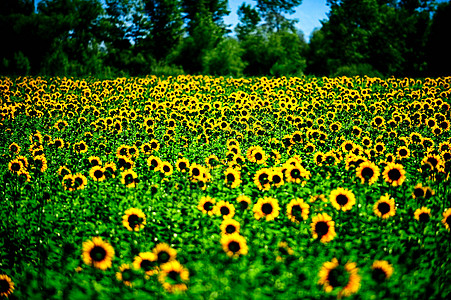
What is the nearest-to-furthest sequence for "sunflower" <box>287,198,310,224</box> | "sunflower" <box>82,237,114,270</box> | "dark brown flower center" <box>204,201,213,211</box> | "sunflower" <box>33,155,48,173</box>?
"sunflower" <box>82,237,114,270</box> < "sunflower" <box>287,198,310,224</box> < "dark brown flower center" <box>204,201,213,211</box> < "sunflower" <box>33,155,48,173</box>

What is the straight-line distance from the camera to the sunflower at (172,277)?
7.95ft

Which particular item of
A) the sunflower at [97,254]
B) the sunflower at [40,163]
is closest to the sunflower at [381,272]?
the sunflower at [97,254]

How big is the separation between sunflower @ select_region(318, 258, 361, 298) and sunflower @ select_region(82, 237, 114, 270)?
5.62 ft

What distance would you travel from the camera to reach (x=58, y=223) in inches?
147

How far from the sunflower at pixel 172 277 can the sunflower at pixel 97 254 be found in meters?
0.51

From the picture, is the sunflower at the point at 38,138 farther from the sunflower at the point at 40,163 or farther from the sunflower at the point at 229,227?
the sunflower at the point at 229,227

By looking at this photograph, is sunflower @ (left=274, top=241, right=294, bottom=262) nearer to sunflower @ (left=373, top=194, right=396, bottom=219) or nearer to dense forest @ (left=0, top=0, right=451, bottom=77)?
sunflower @ (left=373, top=194, right=396, bottom=219)

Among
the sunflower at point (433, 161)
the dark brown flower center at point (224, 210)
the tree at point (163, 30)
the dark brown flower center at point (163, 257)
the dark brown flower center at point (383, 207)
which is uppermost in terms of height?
the tree at point (163, 30)

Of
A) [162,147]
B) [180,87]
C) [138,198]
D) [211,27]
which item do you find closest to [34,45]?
[211,27]

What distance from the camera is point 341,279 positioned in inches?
93.7

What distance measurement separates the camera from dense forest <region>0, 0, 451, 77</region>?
82.1 feet

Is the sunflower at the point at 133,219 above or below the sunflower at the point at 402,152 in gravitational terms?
below

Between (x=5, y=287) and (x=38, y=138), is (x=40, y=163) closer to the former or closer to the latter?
(x=38, y=138)

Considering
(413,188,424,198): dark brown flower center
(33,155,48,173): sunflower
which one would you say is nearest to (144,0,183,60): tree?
(33,155,48,173): sunflower
